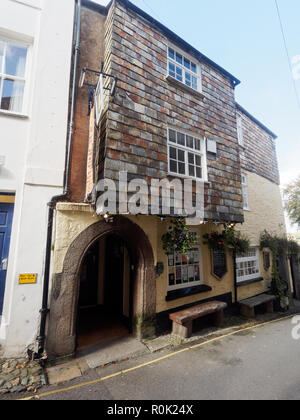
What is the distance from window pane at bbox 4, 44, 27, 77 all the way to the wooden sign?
752 cm

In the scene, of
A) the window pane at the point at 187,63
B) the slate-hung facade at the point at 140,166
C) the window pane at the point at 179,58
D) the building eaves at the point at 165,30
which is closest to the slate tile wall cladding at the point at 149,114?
the slate-hung facade at the point at 140,166

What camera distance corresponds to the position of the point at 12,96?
4.61 m

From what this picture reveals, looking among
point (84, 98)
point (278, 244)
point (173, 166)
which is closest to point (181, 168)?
point (173, 166)

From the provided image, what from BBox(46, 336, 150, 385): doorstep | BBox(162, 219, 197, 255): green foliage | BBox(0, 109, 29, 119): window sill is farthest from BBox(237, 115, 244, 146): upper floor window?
BBox(46, 336, 150, 385): doorstep

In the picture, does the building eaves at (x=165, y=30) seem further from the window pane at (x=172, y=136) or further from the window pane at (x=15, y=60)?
the window pane at (x=172, y=136)

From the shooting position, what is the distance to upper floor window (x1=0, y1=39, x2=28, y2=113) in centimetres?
455

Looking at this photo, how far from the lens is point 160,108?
17.9 ft

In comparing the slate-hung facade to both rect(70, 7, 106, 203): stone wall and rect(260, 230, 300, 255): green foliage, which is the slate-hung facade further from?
rect(260, 230, 300, 255): green foliage

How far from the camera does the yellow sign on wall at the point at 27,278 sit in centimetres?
390

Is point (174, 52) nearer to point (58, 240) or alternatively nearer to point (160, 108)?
point (160, 108)

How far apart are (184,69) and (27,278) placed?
7.53 meters

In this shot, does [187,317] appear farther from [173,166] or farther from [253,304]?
[173,166]
